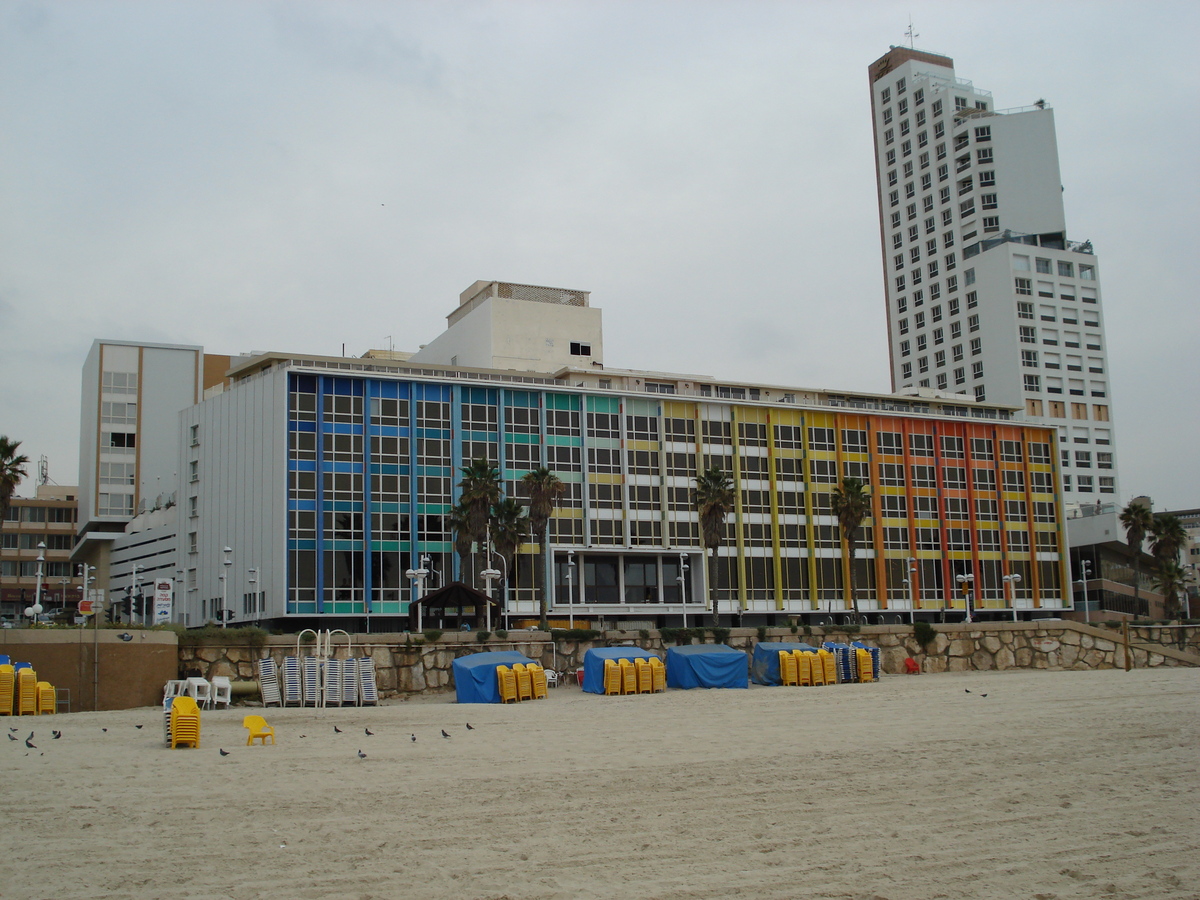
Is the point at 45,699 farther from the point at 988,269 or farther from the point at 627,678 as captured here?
the point at 988,269

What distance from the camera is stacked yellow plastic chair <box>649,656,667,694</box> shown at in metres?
41.2

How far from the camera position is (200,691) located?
35.1 meters

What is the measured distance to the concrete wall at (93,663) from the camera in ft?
108

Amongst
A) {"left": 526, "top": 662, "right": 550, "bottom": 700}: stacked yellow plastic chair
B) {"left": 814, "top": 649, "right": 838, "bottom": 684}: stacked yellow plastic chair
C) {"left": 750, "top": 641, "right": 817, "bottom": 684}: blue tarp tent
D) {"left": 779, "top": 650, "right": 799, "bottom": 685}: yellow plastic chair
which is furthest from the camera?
{"left": 750, "top": 641, "right": 817, "bottom": 684}: blue tarp tent

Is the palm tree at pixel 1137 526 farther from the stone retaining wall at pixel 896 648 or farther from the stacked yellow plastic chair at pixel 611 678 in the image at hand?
the stacked yellow plastic chair at pixel 611 678

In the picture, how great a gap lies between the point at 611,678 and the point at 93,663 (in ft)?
57.0

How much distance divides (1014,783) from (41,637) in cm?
2823

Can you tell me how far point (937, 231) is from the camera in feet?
391

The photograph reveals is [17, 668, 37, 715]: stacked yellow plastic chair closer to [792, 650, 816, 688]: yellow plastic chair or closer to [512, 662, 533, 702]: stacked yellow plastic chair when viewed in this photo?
[512, 662, 533, 702]: stacked yellow plastic chair

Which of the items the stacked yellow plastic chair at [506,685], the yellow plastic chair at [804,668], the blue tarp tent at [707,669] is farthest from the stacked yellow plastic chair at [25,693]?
the yellow plastic chair at [804,668]

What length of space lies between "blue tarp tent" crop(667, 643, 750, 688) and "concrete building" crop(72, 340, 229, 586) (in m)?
71.7

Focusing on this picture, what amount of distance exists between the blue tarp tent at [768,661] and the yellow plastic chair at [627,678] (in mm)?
6450

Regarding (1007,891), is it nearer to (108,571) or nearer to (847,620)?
(847,620)

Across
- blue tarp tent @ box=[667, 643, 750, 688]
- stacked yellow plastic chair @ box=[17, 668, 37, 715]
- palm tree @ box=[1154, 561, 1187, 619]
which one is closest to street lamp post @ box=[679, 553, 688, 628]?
blue tarp tent @ box=[667, 643, 750, 688]
